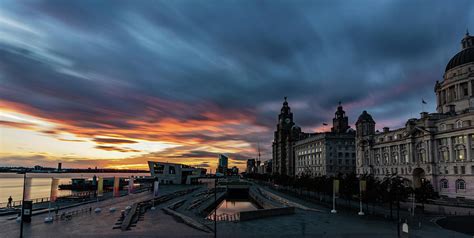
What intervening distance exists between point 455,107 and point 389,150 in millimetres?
24823

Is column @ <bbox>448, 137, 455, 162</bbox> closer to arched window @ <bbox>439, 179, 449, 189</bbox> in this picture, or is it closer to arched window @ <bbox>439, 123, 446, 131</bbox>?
arched window @ <bbox>439, 123, 446, 131</bbox>

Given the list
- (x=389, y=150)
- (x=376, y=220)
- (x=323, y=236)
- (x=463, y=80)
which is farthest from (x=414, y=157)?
(x=323, y=236)

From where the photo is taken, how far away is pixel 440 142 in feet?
330

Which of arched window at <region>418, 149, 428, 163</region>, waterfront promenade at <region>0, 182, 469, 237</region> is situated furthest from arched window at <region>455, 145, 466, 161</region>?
waterfront promenade at <region>0, 182, 469, 237</region>

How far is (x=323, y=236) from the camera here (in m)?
41.2

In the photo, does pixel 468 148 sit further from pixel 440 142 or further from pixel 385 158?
pixel 385 158

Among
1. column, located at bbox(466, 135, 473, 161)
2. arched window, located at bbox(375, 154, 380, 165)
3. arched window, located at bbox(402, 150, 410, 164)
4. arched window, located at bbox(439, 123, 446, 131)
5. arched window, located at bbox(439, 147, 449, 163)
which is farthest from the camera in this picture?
arched window, located at bbox(375, 154, 380, 165)

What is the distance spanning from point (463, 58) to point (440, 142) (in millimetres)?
37607

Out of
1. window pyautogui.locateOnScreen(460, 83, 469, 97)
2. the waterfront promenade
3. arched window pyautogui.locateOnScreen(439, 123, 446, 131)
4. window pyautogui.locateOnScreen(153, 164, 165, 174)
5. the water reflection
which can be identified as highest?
window pyautogui.locateOnScreen(460, 83, 469, 97)

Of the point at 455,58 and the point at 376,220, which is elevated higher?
the point at 455,58

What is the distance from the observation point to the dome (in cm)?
11793

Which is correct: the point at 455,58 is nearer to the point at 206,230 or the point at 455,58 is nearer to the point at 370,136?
the point at 370,136

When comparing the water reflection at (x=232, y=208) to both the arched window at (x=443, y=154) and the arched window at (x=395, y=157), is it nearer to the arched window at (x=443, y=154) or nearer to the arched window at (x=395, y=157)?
the arched window at (x=395, y=157)

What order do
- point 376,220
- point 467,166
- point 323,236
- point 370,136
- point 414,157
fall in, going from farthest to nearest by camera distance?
point 370,136
point 414,157
point 467,166
point 376,220
point 323,236
